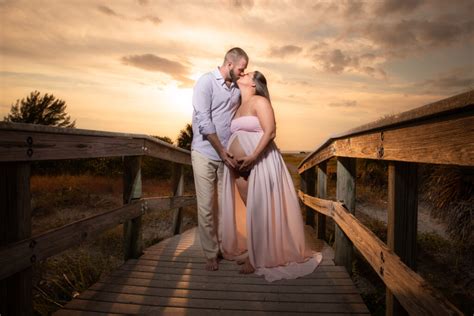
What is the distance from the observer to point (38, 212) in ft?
31.9

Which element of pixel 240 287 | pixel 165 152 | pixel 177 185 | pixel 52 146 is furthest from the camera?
pixel 177 185

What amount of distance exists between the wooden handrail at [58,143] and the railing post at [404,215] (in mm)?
1817

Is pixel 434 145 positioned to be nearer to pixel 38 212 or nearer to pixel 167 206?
pixel 167 206

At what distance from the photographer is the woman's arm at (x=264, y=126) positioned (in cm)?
311

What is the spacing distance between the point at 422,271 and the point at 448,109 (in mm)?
4855

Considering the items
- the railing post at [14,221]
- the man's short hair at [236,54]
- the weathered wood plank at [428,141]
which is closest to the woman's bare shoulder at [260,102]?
the man's short hair at [236,54]

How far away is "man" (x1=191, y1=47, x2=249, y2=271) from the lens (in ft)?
10.1

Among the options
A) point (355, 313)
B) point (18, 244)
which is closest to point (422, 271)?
point (355, 313)

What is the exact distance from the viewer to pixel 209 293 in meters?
2.50

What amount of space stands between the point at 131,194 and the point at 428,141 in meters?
2.54

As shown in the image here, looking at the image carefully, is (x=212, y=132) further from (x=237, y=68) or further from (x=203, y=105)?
(x=237, y=68)

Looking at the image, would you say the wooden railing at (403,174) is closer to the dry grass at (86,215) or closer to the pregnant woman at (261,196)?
the pregnant woman at (261,196)

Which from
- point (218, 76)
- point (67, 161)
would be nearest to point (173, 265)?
point (218, 76)

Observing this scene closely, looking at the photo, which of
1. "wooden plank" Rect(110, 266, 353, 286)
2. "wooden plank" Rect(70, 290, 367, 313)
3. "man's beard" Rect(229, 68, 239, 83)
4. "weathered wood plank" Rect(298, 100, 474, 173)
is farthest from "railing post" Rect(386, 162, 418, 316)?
"man's beard" Rect(229, 68, 239, 83)
